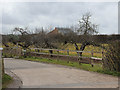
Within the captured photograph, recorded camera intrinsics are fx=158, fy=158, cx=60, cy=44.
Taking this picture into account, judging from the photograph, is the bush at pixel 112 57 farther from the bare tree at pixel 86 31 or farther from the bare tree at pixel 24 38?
the bare tree at pixel 24 38

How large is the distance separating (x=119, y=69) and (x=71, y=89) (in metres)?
3.87

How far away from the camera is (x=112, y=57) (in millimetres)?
8578

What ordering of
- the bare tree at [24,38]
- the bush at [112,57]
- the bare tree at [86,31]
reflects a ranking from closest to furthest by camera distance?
the bush at [112,57] < the bare tree at [86,31] < the bare tree at [24,38]

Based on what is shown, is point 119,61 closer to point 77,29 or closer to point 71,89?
point 71,89

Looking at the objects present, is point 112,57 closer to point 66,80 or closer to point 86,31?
point 66,80

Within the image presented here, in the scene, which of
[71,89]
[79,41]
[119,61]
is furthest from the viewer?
[79,41]

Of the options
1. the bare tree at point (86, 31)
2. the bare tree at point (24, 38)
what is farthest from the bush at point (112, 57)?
the bare tree at point (24, 38)

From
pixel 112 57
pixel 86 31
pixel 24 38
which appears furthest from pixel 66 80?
pixel 24 38

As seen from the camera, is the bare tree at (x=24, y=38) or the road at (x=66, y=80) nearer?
the road at (x=66, y=80)

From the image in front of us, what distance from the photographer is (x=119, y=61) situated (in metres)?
8.31

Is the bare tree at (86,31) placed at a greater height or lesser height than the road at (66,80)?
greater

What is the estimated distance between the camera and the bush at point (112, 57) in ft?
27.5

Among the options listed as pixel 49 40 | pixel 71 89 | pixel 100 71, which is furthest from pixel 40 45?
pixel 71 89

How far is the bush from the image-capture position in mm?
8375
